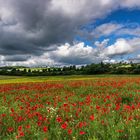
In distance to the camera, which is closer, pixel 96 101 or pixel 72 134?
pixel 72 134

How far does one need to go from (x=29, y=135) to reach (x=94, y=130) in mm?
1576

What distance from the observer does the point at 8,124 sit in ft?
22.7

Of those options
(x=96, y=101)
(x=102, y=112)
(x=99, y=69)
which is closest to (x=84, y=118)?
(x=102, y=112)

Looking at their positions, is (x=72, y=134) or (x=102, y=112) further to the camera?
(x=102, y=112)

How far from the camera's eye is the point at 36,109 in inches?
354

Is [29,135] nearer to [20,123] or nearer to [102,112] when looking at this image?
[20,123]

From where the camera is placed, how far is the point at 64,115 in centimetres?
789

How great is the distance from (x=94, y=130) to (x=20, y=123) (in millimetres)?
2341

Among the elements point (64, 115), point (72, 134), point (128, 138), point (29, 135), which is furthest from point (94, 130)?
point (64, 115)

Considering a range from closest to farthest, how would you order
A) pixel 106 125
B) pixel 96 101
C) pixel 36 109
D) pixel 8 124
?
pixel 106 125 → pixel 8 124 → pixel 36 109 → pixel 96 101

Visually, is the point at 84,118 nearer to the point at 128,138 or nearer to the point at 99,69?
the point at 128,138

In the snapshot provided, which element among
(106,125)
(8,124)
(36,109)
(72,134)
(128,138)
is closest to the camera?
(128,138)

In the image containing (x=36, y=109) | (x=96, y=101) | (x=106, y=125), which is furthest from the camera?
(x=96, y=101)

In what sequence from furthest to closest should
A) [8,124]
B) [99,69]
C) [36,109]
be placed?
[99,69]
[36,109]
[8,124]
